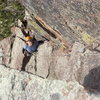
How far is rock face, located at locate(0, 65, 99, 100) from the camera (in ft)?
36.9

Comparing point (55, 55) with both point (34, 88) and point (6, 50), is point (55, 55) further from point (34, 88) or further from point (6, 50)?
point (6, 50)

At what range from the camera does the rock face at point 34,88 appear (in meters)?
11.3

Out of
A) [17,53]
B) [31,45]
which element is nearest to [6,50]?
[17,53]

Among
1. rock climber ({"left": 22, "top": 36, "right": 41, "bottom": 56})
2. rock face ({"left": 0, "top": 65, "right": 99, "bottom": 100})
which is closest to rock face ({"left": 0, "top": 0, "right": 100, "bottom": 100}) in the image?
rock face ({"left": 0, "top": 65, "right": 99, "bottom": 100})

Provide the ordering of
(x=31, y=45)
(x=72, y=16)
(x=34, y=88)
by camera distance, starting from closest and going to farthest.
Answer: (x=72, y=16)
(x=34, y=88)
(x=31, y=45)

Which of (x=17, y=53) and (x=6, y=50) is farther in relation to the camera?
(x=6, y=50)

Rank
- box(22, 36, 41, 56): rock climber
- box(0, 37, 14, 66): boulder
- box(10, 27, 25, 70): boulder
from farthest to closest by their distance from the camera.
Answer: box(0, 37, 14, 66): boulder, box(10, 27, 25, 70): boulder, box(22, 36, 41, 56): rock climber

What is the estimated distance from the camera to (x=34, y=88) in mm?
13766

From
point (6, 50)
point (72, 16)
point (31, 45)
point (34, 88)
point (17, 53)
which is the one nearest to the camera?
point (72, 16)

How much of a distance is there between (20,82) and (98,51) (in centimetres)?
500

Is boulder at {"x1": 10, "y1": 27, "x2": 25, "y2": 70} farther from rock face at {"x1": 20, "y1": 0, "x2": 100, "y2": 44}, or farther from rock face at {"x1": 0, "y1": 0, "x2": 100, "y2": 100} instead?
rock face at {"x1": 20, "y1": 0, "x2": 100, "y2": 44}

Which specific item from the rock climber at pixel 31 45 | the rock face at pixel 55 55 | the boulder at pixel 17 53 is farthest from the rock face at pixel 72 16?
the boulder at pixel 17 53

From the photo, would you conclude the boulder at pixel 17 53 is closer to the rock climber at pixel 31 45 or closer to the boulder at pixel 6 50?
the boulder at pixel 6 50

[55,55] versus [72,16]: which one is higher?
[72,16]
